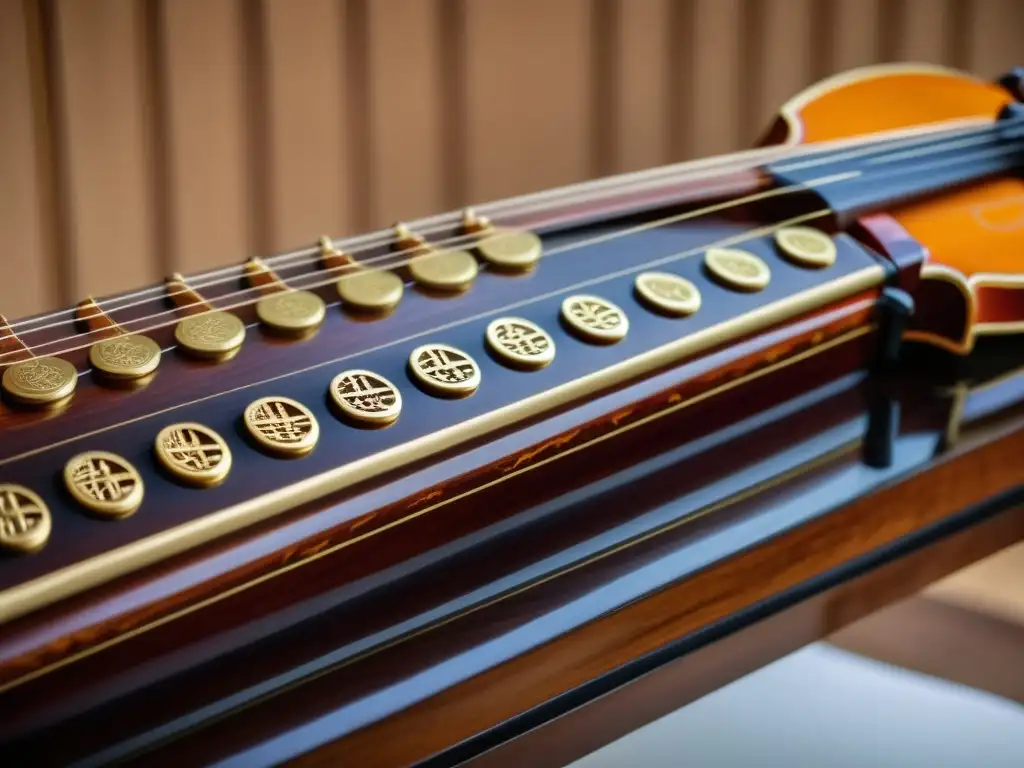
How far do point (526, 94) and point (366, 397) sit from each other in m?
0.54

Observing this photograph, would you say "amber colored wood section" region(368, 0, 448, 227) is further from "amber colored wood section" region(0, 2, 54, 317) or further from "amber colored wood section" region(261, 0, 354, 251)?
"amber colored wood section" region(0, 2, 54, 317)

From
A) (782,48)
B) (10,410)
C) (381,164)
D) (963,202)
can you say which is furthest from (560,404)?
(782,48)

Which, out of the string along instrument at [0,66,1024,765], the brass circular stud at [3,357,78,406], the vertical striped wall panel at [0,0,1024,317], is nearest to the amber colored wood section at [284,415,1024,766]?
the string along instrument at [0,66,1024,765]

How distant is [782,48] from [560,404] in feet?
2.18

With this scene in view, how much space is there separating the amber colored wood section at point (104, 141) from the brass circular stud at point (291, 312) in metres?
0.33

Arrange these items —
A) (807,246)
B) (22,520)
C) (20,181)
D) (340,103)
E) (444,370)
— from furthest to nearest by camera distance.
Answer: (340,103) < (20,181) < (807,246) < (444,370) < (22,520)

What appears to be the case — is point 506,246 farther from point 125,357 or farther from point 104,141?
point 104,141

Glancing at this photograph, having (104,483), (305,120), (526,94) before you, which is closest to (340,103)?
(305,120)

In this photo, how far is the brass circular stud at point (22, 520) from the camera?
0.32 meters

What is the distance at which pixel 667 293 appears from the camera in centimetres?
49

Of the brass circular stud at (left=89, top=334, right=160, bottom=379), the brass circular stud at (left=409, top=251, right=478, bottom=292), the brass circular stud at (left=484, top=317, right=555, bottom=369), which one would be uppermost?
the brass circular stud at (left=409, top=251, right=478, bottom=292)

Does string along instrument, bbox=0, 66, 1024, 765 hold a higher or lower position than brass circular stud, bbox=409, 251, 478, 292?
lower

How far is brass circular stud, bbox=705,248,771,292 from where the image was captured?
51 centimetres

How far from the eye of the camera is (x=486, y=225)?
547 mm
